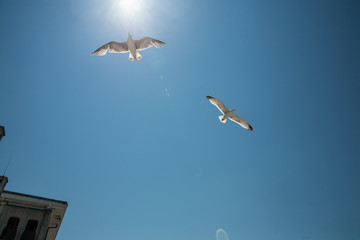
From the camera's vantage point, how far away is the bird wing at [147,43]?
1770 cm

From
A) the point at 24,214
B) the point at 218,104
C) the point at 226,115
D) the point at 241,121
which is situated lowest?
the point at 24,214

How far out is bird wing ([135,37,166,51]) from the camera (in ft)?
58.1

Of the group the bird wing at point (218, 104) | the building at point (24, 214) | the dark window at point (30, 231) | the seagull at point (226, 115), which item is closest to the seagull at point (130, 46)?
the bird wing at point (218, 104)

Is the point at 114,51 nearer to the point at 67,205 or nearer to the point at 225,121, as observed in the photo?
the point at 225,121

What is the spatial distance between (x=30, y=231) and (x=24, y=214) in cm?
131

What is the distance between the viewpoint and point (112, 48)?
1786cm

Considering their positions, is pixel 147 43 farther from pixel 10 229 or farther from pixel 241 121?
pixel 10 229

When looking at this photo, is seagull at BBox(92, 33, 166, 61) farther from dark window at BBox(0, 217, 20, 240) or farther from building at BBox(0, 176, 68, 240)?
dark window at BBox(0, 217, 20, 240)

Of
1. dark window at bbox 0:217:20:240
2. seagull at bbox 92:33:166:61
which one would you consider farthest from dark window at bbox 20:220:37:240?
seagull at bbox 92:33:166:61

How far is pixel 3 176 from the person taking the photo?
14.9 m

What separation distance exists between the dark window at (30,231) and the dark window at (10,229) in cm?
61

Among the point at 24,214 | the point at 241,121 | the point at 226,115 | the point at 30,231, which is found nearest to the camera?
the point at 30,231

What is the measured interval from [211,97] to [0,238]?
1761cm

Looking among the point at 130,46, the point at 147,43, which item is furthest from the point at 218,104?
the point at 130,46
